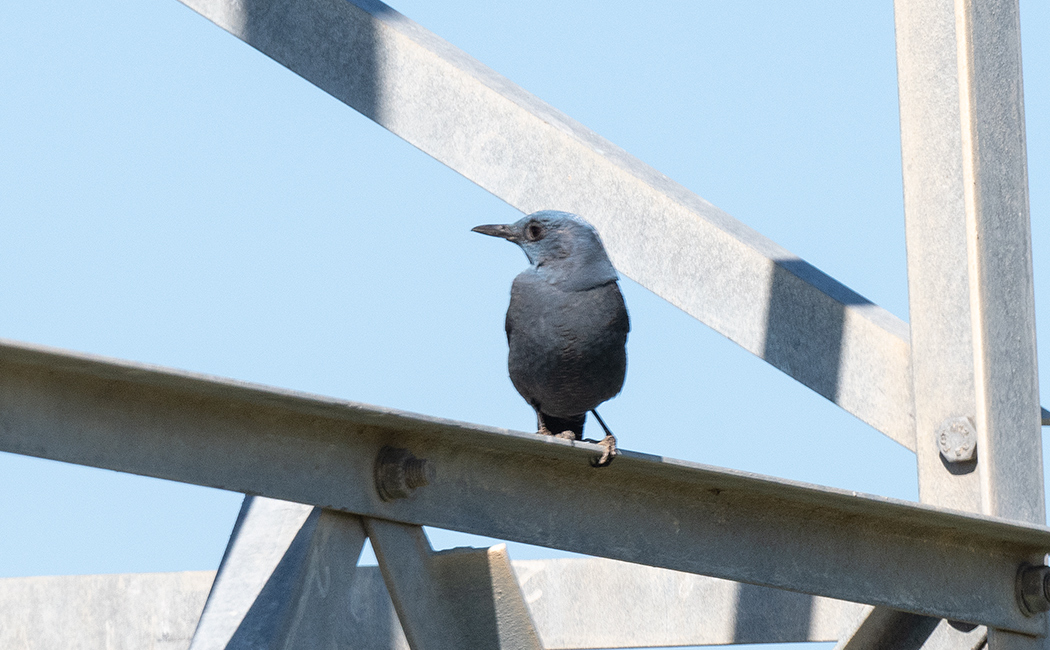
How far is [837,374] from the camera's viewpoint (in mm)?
3391

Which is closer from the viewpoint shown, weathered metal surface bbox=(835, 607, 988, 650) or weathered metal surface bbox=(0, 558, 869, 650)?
weathered metal surface bbox=(835, 607, 988, 650)

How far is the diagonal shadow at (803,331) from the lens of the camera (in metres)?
3.38

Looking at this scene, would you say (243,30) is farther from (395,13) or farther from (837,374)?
(837,374)

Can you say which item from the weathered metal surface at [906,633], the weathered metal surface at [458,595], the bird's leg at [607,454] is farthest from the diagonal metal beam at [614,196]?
the weathered metal surface at [458,595]

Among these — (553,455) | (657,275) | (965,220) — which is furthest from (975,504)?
(553,455)

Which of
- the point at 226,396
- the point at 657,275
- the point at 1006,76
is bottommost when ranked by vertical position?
the point at 226,396

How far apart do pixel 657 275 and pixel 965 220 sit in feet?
2.50

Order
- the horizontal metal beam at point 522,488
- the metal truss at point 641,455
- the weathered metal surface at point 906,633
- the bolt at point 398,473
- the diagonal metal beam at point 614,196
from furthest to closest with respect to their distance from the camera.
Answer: the diagonal metal beam at point 614,196 → the weathered metal surface at point 906,633 → the bolt at point 398,473 → the metal truss at point 641,455 → the horizontal metal beam at point 522,488

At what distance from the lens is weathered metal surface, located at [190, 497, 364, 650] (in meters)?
1.87

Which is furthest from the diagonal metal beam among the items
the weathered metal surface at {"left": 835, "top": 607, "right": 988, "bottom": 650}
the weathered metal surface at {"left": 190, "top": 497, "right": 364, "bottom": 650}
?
the weathered metal surface at {"left": 190, "top": 497, "right": 364, "bottom": 650}

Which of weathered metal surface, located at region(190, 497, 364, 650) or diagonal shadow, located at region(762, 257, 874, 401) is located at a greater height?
diagonal shadow, located at region(762, 257, 874, 401)

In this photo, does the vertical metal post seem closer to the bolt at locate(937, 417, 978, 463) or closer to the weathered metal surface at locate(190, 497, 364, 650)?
the bolt at locate(937, 417, 978, 463)

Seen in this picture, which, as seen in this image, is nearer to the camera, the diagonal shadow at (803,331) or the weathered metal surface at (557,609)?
the diagonal shadow at (803,331)

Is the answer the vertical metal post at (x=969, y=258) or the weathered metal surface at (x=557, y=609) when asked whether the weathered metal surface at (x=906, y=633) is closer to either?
the vertical metal post at (x=969, y=258)
